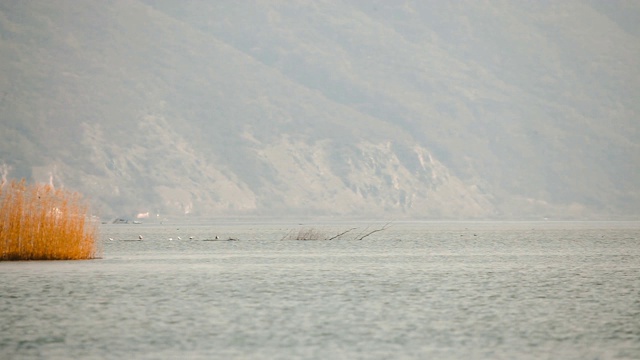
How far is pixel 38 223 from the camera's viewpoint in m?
38.2

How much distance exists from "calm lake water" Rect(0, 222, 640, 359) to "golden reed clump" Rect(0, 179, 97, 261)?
2.04ft

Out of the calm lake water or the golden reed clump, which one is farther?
the golden reed clump

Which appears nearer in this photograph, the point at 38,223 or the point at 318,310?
the point at 318,310

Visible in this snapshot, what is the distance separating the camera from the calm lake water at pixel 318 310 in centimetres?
2030

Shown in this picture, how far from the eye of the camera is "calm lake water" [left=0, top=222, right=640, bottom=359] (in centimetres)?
2030

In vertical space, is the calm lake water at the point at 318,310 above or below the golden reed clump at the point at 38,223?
below

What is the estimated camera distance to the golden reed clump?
3756 cm

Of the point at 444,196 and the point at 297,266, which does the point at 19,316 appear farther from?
the point at 444,196

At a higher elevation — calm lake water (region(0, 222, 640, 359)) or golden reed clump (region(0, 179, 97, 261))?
golden reed clump (region(0, 179, 97, 261))

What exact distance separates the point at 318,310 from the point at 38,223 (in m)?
14.9

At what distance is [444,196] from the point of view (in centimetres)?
19175

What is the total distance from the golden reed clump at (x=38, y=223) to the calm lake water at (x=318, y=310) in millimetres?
623

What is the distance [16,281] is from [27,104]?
146831mm

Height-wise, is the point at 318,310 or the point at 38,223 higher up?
the point at 38,223
